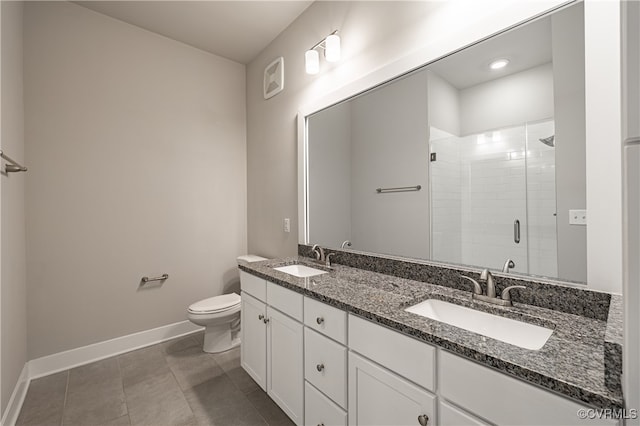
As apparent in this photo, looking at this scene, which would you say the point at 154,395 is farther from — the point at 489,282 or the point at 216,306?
the point at 489,282

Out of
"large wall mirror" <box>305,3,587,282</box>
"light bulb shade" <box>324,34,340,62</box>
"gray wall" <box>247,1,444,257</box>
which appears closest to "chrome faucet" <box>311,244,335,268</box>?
"large wall mirror" <box>305,3,587,282</box>

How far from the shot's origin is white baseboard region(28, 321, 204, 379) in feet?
6.88

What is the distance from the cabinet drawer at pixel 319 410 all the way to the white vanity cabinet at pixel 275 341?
0.13ft

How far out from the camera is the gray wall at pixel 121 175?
212cm

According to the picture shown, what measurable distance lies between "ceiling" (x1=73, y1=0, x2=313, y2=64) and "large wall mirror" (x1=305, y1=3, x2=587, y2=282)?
3.60ft

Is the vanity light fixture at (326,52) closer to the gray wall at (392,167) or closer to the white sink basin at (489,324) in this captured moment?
the gray wall at (392,167)

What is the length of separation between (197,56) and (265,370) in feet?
9.32

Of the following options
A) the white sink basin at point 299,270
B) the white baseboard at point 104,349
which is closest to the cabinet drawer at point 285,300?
the white sink basin at point 299,270

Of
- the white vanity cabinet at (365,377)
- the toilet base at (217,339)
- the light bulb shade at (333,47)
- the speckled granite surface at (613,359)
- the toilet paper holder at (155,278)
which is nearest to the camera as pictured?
the speckled granite surface at (613,359)

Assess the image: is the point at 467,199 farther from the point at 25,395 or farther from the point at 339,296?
the point at 25,395

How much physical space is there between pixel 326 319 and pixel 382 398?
0.36 meters

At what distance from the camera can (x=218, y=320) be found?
2.30 meters

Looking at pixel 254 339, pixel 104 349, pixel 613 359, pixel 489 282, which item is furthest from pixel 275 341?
pixel 104 349

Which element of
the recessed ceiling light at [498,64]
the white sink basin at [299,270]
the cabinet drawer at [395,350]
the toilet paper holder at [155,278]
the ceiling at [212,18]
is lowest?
the toilet paper holder at [155,278]
